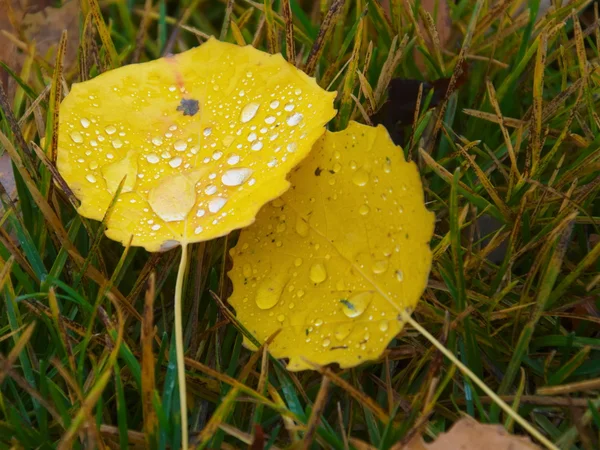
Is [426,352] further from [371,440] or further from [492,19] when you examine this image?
[492,19]

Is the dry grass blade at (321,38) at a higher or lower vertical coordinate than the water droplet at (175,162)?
higher

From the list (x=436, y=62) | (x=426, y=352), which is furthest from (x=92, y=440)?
(x=436, y=62)

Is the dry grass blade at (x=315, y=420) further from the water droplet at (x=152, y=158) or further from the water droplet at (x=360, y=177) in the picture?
the water droplet at (x=152, y=158)

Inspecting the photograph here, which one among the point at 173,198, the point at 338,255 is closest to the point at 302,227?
the point at 338,255

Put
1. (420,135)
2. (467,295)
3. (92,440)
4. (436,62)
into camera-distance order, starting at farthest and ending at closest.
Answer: (436,62), (420,135), (467,295), (92,440)

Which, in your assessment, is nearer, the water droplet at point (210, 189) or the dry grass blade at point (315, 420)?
the dry grass blade at point (315, 420)

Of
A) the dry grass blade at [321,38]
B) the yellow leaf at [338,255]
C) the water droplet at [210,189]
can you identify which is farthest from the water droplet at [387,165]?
the dry grass blade at [321,38]

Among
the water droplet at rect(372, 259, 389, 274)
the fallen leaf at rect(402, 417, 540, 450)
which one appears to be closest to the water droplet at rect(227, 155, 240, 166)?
the water droplet at rect(372, 259, 389, 274)

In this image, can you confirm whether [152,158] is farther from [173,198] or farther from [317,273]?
[317,273]
